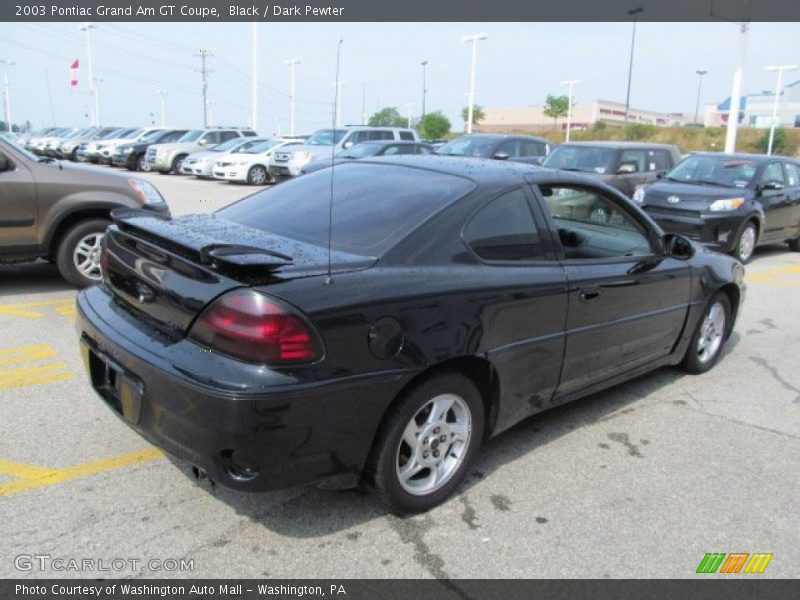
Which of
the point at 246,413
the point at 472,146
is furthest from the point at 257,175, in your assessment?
the point at 246,413

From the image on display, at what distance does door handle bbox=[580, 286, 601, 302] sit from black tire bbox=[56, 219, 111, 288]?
502 centimetres

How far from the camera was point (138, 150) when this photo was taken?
27.5m

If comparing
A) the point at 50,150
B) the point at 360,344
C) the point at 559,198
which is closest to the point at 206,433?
the point at 360,344

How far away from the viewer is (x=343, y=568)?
268cm

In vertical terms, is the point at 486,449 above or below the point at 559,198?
below

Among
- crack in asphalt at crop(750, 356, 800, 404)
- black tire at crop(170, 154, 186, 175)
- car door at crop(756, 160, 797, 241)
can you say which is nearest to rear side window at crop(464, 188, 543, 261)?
crack in asphalt at crop(750, 356, 800, 404)

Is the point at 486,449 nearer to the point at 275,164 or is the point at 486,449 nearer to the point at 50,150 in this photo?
the point at 275,164

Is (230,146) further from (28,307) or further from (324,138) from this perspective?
(28,307)

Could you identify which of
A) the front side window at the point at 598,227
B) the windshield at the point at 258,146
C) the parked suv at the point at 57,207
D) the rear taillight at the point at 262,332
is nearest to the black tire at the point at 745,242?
the front side window at the point at 598,227

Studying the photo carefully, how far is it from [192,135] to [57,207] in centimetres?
2259

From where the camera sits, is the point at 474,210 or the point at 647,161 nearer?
the point at 474,210

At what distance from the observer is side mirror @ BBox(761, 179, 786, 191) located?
10.4 m

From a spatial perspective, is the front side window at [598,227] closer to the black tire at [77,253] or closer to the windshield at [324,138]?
the black tire at [77,253]

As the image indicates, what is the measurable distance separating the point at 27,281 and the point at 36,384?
11.5 feet
